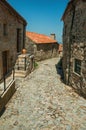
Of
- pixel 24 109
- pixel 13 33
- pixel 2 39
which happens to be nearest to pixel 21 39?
pixel 13 33

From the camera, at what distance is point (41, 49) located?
24.0 meters

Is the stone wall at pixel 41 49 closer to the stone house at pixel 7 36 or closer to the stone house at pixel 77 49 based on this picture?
the stone house at pixel 7 36

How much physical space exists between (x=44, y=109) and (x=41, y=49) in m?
16.7

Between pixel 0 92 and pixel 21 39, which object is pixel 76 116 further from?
pixel 21 39

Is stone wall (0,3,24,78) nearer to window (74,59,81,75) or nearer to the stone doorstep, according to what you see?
the stone doorstep

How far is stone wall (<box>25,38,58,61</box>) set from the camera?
22.6 metres

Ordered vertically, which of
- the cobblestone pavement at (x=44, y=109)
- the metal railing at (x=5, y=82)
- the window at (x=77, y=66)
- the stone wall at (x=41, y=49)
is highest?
the stone wall at (x=41, y=49)

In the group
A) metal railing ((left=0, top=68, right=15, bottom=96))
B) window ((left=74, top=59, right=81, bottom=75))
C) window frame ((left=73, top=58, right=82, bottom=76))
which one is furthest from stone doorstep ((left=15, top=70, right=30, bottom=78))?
window ((left=74, top=59, right=81, bottom=75))

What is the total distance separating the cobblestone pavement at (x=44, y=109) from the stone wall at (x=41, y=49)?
38.3 feet

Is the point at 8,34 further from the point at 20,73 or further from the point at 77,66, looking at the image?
the point at 77,66

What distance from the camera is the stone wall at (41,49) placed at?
22.6 m

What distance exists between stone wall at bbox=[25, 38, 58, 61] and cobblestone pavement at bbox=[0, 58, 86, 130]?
38.3 feet

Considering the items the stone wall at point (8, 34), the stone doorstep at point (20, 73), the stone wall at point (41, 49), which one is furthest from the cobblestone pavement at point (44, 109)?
the stone wall at point (41, 49)

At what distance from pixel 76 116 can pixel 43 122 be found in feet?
5.82
